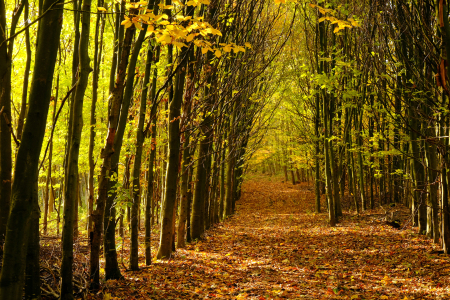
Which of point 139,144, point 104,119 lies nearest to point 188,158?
point 139,144

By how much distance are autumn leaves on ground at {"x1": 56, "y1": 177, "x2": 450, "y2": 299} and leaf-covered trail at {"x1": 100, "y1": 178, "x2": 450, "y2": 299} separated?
1cm

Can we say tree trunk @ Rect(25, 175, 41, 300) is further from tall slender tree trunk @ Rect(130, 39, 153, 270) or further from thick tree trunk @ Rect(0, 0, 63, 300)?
tall slender tree trunk @ Rect(130, 39, 153, 270)

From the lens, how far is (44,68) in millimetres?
2469

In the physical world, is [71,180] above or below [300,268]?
above

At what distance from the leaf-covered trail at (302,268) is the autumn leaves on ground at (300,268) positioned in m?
0.01

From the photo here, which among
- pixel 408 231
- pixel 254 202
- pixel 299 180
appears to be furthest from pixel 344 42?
pixel 299 180

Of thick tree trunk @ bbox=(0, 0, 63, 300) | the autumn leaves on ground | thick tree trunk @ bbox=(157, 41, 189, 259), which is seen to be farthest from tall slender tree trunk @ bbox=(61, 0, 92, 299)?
thick tree trunk @ bbox=(157, 41, 189, 259)

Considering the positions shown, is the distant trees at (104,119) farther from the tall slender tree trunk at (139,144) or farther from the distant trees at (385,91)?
the distant trees at (385,91)

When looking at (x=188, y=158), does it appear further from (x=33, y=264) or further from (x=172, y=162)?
(x=33, y=264)

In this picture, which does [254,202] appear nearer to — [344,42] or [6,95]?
[344,42]

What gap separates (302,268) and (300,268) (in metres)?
0.04

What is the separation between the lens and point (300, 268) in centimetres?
684

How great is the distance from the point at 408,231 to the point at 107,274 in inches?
310

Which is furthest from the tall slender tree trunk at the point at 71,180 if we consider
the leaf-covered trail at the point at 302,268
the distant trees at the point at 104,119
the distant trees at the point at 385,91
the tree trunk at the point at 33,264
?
the distant trees at the point at 385,91
